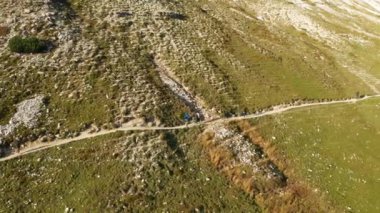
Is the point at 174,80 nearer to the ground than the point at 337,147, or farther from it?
farther from it

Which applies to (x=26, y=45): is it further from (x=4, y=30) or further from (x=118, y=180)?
(x=118, y=180)

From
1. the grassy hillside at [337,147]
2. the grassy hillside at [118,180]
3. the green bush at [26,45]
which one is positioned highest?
the green bush at [26,45]

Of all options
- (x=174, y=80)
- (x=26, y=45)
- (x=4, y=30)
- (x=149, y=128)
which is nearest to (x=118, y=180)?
(x=149, y=128)

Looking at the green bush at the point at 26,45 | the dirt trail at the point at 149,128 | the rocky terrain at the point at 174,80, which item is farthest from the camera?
the green bush at the point at 26,45

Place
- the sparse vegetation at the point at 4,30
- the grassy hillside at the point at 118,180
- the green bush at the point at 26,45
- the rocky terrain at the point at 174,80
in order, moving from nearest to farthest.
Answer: the grassy hillside at the point at 118,180 < the rocky terrain at the point at 174,80 < the green bush at the point at 26,45 < the sparse vegetation at the point at 4,30

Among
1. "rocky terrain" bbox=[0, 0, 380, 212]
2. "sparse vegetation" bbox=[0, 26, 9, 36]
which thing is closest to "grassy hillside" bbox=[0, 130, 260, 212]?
"rocky terrain" bbox=[0, 0, 380, 212]

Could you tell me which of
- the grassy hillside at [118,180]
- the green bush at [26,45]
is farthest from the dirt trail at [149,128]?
the green bush at [26,45]

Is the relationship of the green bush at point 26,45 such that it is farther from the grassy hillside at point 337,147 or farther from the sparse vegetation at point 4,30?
the grassy hillside at point 337,147
